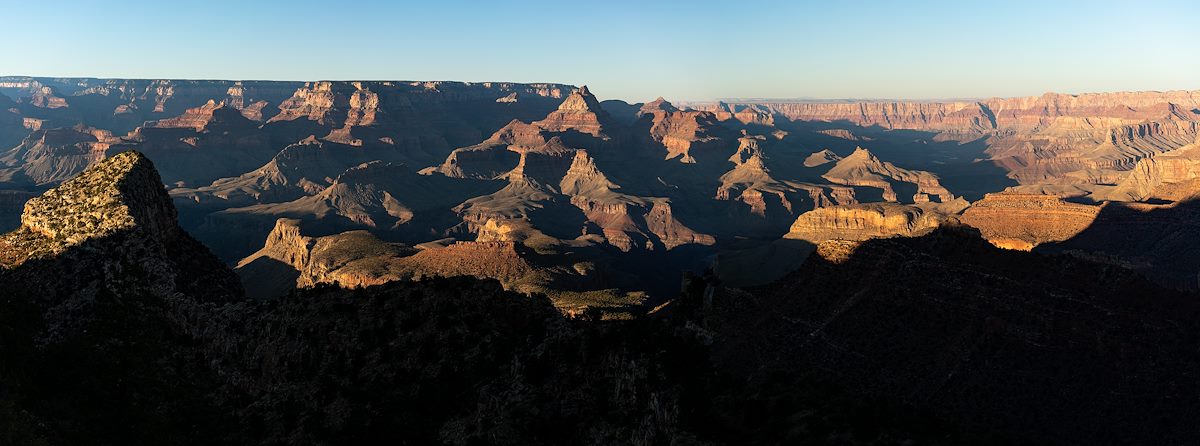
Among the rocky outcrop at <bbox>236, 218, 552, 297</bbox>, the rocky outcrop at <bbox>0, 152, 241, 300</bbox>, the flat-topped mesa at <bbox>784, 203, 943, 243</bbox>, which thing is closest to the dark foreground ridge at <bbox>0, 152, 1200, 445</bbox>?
the rocky outcrop at <bbox>0, 152, 241, 300</bbox>

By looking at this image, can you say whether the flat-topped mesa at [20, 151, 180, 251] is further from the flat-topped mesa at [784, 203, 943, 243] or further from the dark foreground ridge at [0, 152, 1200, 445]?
the flat-topped mesa at [784, 203, 943, 243]

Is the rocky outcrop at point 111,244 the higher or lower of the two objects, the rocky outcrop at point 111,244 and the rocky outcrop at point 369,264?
the higher

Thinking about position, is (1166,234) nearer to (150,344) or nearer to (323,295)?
(323,295)

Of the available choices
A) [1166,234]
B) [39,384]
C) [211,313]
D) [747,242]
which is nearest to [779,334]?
[211,313]

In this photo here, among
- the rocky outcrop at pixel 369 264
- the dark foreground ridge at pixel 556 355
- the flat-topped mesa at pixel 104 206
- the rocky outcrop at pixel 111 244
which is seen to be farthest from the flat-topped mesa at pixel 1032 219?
the flat-topped mesa at pixel 104 206

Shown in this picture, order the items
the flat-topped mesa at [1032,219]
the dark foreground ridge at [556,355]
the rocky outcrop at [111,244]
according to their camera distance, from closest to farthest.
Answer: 1. the dark foreground ridge at [556,355]
2. the rocky outcrop at [111,244]
3. the flat-topped mesa at [1032,219]

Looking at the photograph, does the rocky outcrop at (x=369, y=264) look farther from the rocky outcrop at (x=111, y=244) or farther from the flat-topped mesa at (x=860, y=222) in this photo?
the flat-topped mesa at (x=860, y=222)
